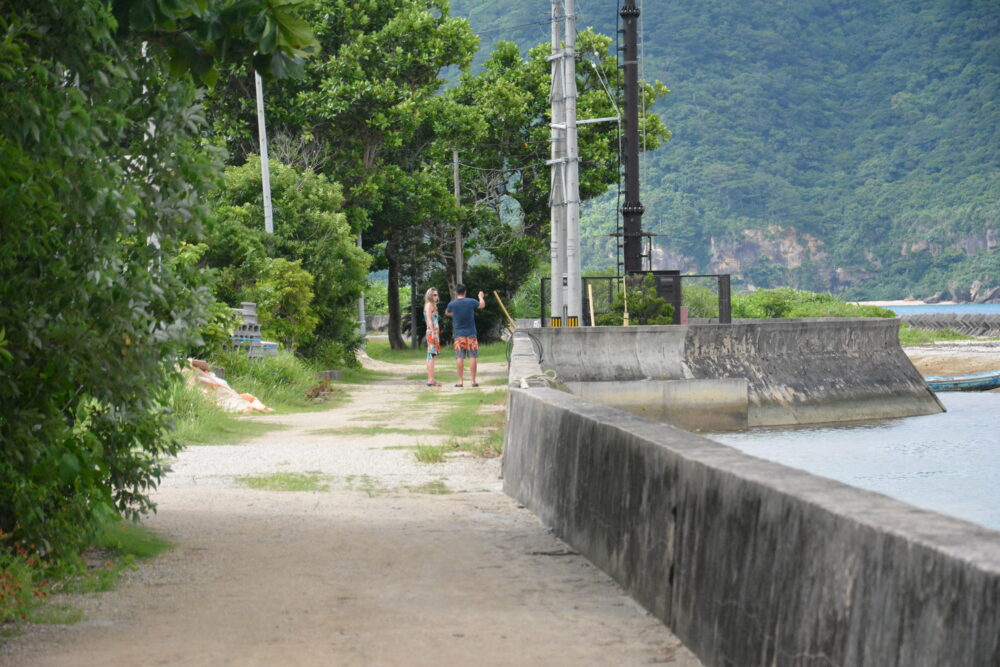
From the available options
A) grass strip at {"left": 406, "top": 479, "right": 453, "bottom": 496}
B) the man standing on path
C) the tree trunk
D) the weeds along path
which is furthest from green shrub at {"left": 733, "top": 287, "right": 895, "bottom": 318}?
the weeds along path

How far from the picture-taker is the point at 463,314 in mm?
24141

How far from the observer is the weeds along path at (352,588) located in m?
5.55

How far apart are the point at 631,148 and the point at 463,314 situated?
812 inches

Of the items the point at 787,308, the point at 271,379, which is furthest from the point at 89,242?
the point at 787,308

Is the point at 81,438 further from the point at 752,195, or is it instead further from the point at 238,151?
the point at 752,195

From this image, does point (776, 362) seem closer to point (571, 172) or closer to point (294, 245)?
point (571, 172)

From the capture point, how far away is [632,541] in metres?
6.52

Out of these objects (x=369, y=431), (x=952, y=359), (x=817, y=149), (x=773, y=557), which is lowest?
(x=952, y=359)

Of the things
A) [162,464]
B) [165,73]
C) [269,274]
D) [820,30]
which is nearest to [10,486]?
[162,464]

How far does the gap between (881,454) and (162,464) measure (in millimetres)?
20804

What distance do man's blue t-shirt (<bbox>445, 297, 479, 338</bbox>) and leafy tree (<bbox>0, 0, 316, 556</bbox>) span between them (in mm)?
16384

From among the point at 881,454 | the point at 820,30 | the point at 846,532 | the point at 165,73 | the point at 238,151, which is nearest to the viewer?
the point at 846,532

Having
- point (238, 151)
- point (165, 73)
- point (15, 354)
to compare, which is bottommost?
point (15, 354)

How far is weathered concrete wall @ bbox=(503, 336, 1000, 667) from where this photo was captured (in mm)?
3225
